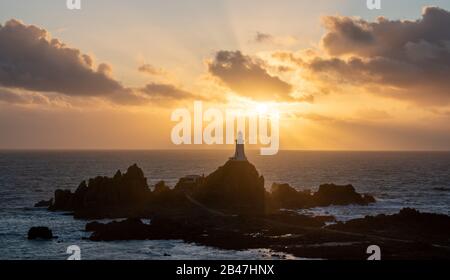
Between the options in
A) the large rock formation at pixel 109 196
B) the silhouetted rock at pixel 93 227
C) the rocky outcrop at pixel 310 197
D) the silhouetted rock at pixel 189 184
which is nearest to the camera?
the silhouetted rock at pixel 93 227

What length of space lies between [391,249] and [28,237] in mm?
42971

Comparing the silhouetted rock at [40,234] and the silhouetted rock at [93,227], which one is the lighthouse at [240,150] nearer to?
the silhouetted rock at [93,227]

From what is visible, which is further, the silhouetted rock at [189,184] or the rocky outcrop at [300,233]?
the silhouetted rock at [189,184]

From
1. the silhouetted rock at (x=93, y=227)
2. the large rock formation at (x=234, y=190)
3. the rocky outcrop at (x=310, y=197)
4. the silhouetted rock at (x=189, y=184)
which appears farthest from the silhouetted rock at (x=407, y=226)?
the silhouetted rock at (x=189, y=184)

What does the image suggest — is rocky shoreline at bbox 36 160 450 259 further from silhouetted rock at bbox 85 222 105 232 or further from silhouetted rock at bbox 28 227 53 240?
silhouetted rock at bbox 28 227 53 240

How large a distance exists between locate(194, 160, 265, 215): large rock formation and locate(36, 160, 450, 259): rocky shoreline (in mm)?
142

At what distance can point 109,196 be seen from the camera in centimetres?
9244

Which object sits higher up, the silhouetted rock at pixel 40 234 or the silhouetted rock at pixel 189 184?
the silhouetted rock at pixel 189 184

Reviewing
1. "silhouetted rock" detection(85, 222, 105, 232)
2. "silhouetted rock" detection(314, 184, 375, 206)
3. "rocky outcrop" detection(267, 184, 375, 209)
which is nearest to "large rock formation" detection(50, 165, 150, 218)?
"silhouetted rock" detection(85, 222, 105, 232)

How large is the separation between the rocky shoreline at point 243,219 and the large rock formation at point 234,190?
0.46ft

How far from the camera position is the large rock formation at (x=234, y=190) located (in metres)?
89.4

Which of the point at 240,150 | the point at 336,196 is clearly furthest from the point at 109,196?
the point at 336,196
